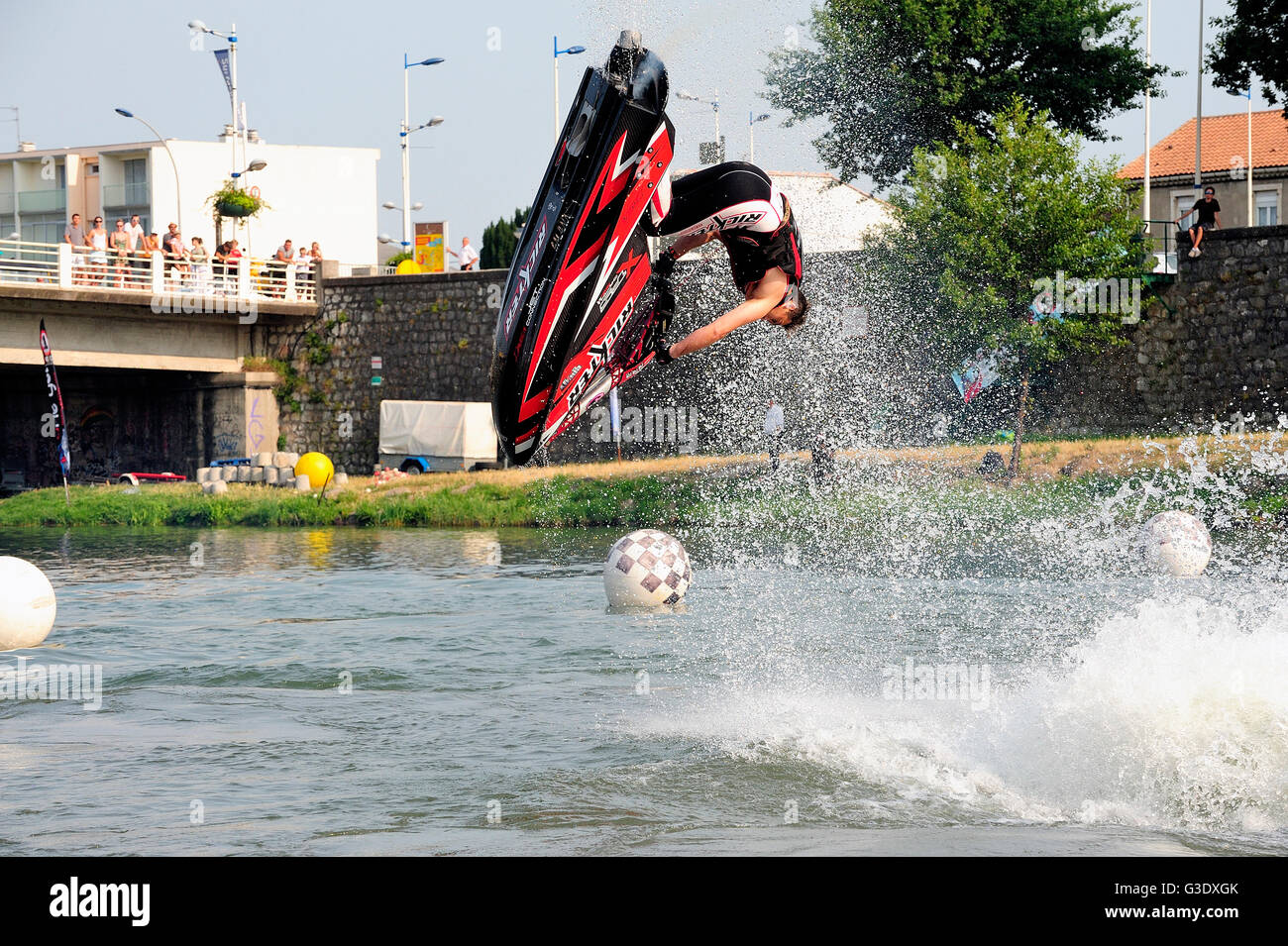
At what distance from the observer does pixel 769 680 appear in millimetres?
14211

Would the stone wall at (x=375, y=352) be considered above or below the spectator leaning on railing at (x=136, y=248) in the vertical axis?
below

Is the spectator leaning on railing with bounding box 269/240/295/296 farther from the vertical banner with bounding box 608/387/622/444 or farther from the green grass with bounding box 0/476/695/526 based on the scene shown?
the vertical banner with bounding box 608/387/622/444

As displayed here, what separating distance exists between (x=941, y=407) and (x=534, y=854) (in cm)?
3290

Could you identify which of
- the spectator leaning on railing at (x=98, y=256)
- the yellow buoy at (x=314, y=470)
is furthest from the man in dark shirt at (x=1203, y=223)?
the spectator leaning on railing at (x=98, y=256)

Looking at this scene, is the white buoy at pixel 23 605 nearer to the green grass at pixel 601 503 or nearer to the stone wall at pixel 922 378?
the green grass at pixel 601 503

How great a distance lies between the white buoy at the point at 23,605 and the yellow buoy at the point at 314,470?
23262 millimetres

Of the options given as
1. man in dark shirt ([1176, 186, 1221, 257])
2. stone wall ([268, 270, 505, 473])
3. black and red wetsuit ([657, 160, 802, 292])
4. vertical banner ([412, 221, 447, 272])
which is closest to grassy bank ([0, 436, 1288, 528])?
man in dark shirt ([1176, 186, 1221, 257])

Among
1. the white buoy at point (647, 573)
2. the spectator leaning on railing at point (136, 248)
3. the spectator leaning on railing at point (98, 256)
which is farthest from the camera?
the spectator leaning on railing at point (136, 248)

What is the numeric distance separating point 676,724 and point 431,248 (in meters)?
45.1

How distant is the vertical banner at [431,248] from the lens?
180ft

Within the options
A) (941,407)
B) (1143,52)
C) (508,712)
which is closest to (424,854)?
(508,712)

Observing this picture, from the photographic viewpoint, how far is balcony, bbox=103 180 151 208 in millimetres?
81438

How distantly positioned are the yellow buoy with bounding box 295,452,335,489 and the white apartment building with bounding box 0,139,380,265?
39.9 metres
